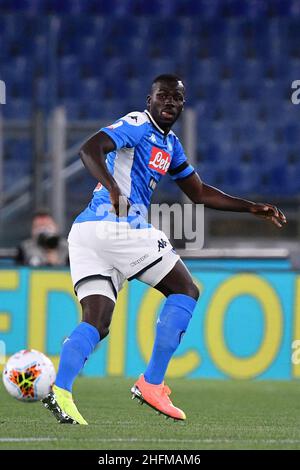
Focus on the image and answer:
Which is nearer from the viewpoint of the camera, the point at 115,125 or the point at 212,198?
the point at 115,125

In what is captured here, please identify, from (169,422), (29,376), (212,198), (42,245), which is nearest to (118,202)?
(29,376)

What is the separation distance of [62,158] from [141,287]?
1.84m

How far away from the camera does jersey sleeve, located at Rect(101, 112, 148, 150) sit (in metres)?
5.25

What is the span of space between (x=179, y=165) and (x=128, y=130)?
2.25ft

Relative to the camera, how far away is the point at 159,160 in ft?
18.4

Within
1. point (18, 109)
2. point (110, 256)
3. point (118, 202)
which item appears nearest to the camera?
point (118, 202)

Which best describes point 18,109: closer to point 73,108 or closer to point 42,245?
point 73,108

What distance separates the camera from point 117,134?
527 cm

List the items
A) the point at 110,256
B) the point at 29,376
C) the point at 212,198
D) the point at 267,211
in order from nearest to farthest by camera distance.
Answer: the point at 29,376, the point at 110,256, the point at 267,211, the point at 212,198

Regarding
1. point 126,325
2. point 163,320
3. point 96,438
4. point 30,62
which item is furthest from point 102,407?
point 30,62

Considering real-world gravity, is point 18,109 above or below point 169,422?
above

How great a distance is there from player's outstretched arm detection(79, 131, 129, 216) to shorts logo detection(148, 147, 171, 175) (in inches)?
17.6

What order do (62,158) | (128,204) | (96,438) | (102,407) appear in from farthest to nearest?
1. (62,158)
2. (102,407)
3. (128,204)
4. (96,438)
